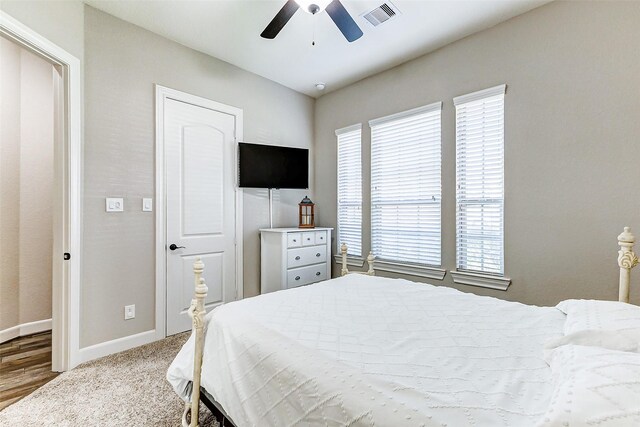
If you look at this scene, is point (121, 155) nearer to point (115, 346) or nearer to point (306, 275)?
point (115, 346)

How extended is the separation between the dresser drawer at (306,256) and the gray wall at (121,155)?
1.36m

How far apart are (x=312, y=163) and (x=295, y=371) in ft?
11.4

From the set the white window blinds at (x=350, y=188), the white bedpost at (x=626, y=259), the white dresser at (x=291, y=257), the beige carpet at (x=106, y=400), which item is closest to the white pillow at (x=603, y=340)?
the white bedpost at (x=626, y=259)

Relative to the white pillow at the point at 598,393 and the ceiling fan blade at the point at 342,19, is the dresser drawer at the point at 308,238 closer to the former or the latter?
the ceiling fan blade at the point at 342,19

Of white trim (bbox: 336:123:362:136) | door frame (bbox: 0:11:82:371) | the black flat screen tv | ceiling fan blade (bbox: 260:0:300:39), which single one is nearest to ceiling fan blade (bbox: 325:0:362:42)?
ceiling fan blade (bbox: 260:0:300:39)

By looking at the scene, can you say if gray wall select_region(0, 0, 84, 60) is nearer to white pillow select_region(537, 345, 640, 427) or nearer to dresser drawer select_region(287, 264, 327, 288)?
dresser drawer select_region(287, 264, 327, 288)

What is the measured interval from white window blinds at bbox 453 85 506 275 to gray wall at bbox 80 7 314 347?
8.63 feet

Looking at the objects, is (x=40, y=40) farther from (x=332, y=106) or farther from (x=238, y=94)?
(x=332, y=106)

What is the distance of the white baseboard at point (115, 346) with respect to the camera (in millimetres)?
2352

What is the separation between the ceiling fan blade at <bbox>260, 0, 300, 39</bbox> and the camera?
190 centimetres

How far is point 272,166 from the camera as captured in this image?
3.58 meters

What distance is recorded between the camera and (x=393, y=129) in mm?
3328

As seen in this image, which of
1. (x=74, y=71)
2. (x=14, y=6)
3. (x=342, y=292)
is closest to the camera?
(x=14, y=6)

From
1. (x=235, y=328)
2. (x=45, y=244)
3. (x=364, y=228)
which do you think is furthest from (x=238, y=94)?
(x=235, y=328)
